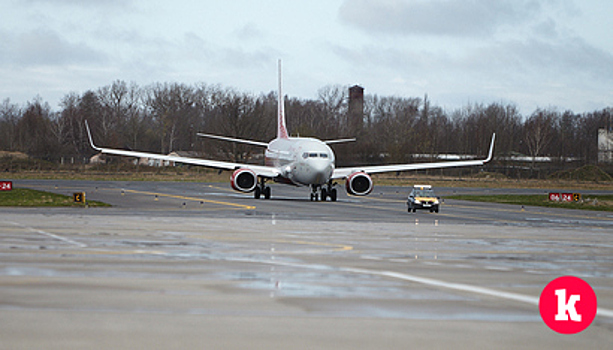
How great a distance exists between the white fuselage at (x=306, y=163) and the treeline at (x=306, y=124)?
66.6m

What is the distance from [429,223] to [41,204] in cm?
1988

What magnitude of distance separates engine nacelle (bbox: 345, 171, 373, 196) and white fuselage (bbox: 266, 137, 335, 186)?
56.6 inches

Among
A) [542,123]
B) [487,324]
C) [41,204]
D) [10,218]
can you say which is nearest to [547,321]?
[487,324]

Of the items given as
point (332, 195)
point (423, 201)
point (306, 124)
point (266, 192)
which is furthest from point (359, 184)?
point (306, 124)

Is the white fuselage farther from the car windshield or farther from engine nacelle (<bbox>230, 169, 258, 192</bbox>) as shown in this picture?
the car windshield

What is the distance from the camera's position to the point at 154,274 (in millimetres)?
12148

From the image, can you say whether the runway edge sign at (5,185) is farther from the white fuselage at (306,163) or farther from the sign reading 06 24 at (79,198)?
the white fuselage at (306,163)

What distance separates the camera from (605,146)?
136 metres

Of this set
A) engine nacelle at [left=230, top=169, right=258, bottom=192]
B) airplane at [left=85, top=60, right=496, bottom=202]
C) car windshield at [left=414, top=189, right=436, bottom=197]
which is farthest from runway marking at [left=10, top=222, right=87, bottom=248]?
airplane at [left=85, top=60, right=496, bottom=202]

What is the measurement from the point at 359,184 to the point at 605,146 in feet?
350

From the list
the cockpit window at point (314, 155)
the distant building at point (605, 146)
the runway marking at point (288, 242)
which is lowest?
the runway marking at point (288, 242)

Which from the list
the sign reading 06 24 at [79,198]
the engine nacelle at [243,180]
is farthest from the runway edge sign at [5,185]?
the engine nacelle at [243,180]

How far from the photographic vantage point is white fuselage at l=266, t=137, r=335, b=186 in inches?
1683

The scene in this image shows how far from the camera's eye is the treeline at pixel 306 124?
13325 centimetres
